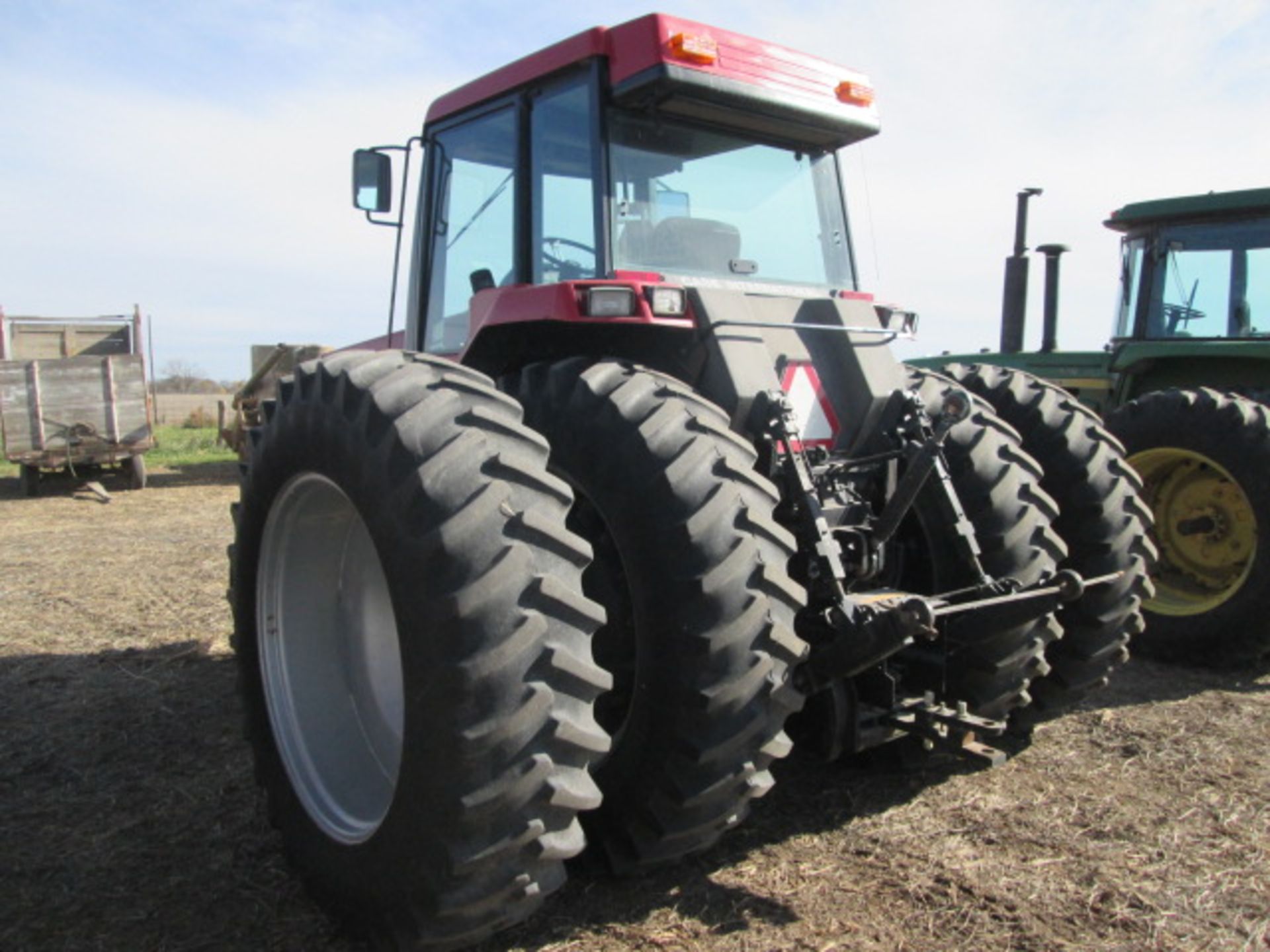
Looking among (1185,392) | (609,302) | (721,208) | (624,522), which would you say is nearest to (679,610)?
(624,522)

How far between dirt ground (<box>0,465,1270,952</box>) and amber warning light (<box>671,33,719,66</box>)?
253 centimetres

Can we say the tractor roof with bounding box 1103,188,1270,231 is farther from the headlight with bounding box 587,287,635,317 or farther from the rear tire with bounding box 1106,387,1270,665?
the headlight with bounding box 587,287,635,317

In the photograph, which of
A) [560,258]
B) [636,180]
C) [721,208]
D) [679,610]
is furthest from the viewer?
[721,208]

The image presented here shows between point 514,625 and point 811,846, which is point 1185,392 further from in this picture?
point 514,625

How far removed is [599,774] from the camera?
2.82 meters

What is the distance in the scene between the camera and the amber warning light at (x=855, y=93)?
Result: 3.87 m

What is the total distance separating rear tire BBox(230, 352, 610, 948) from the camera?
2.17 metres

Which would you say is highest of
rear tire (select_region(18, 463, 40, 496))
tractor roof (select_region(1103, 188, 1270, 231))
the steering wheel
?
tractor roof (select_region(1103, 188, 1270, 231))

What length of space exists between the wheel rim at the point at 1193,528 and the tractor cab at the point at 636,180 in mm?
2689

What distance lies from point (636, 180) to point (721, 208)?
0.40m

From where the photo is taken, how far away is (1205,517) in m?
5.54

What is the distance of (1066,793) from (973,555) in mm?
1011

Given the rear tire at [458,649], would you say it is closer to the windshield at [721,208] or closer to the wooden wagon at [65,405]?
the windshield at [721,208]

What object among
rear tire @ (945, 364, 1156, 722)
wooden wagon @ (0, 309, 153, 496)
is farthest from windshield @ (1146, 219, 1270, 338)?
wooden wagon @ (0, 309, 153, 496)
